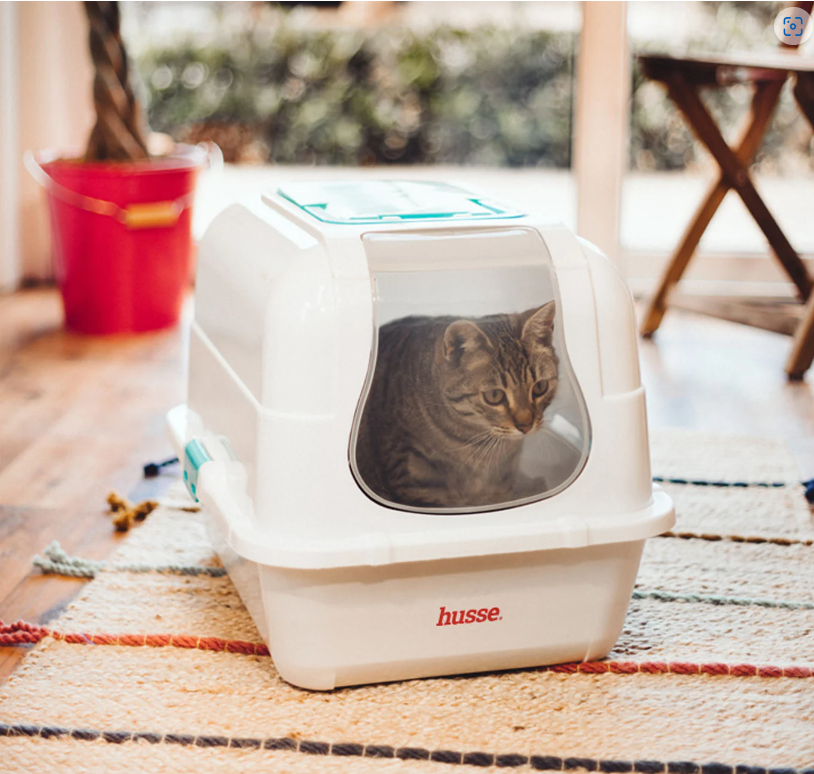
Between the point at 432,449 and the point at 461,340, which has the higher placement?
the point at 461,340

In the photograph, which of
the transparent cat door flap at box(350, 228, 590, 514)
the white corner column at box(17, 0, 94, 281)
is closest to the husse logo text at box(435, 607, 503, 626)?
the transparent cat door flap at box(350, 228, 590, 514)

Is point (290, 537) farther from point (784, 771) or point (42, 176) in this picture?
point (42, 176)

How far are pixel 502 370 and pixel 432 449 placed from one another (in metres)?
0.11

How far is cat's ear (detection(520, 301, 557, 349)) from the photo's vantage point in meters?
1.12

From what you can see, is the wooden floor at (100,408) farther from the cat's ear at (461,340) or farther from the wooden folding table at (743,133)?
the cat's ear at (461,340)

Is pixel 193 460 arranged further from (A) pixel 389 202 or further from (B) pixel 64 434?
(B) pixel 64 434

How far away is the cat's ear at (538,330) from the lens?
3.66 feet

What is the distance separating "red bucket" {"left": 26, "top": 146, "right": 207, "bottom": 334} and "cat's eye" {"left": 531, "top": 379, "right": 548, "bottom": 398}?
1.69 m

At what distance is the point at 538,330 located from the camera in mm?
1117

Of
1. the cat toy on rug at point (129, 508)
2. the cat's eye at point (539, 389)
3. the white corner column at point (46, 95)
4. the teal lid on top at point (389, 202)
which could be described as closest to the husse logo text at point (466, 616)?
the cat's eye at point (539, 389)

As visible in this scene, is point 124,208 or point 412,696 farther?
point 124,208

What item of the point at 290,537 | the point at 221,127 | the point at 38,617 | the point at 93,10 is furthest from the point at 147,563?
the point at 221,127

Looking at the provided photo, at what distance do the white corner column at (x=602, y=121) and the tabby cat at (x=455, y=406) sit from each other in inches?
67.7

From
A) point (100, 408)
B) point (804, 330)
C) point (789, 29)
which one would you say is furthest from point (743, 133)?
point (100, 408)
